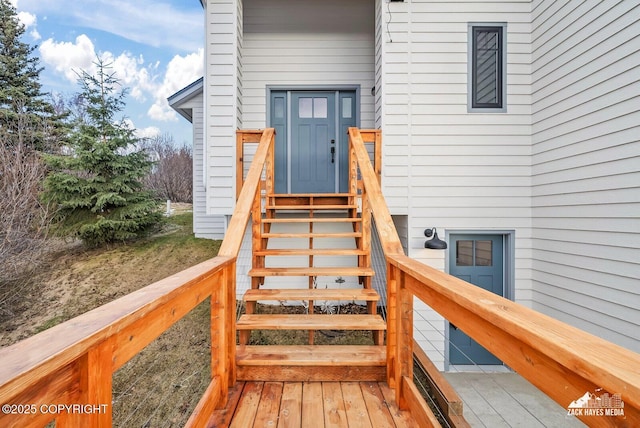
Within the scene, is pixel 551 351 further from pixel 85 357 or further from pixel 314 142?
pixel 314 142

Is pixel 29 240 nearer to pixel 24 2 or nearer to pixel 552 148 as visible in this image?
pixel 552 148

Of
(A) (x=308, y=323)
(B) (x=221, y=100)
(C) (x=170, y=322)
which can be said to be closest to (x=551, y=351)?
(C) (x=170, y=322)

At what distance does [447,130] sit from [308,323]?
313 cm

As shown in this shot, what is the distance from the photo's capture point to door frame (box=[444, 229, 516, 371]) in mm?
3793

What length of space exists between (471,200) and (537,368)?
3449 millimetres

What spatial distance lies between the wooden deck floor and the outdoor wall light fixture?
6.98 ft

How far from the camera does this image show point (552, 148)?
3455 mm

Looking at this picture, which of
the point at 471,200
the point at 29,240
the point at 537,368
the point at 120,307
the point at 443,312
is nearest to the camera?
the point at 537,368

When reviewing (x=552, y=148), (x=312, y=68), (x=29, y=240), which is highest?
(x=312, y=68)

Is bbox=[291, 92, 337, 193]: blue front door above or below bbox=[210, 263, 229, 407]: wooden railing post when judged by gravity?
above

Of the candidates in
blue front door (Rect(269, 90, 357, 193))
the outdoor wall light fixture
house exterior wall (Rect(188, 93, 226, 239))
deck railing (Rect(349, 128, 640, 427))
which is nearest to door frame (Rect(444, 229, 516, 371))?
the outdoor wall light fixture

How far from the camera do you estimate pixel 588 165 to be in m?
2.99

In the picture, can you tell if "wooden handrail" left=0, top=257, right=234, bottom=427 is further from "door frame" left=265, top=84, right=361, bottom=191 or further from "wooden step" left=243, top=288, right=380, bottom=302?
"door frame" left=265, top=84, right=361, bottom=191

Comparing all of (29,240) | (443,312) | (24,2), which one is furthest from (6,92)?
(443,312)
